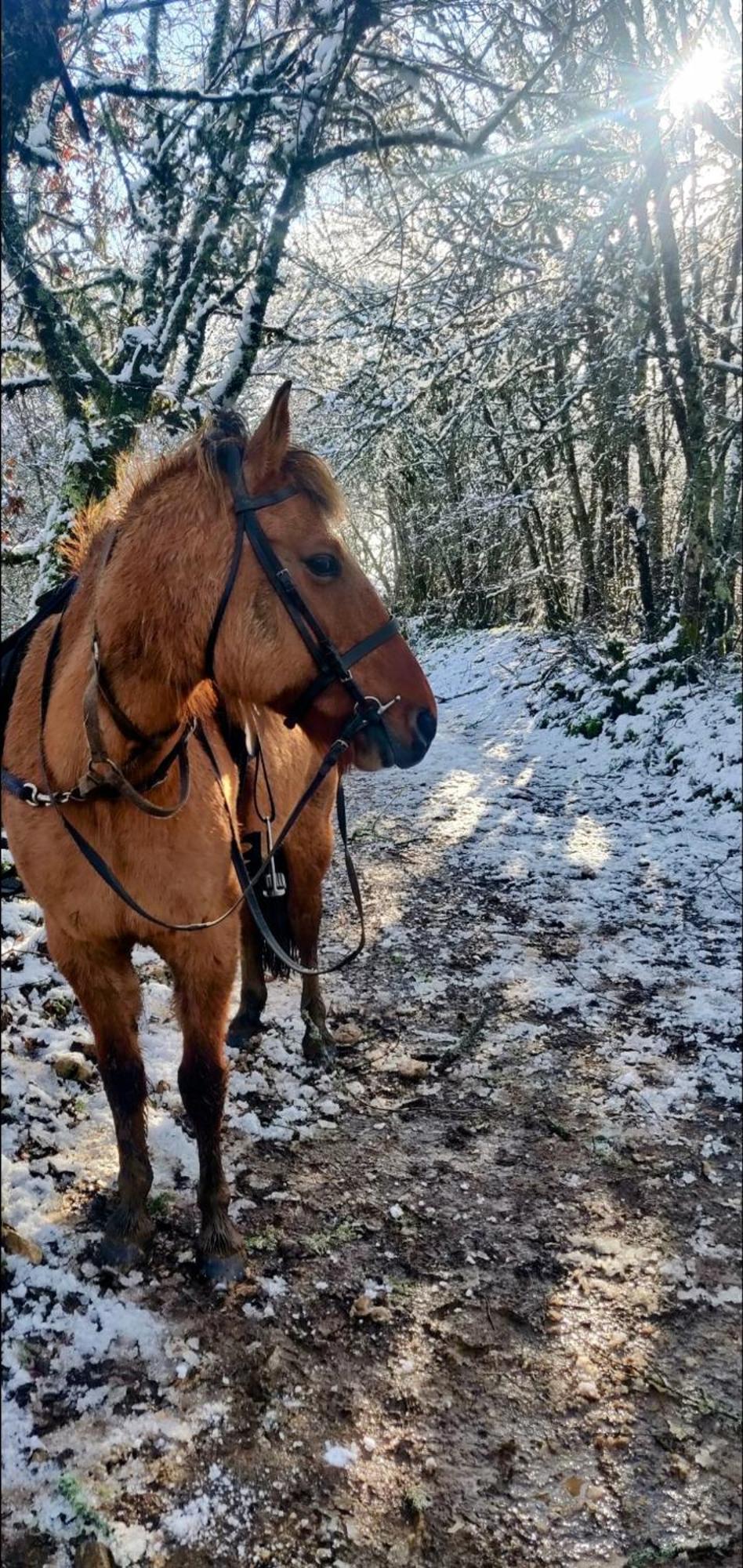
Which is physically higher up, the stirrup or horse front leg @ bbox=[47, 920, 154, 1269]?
the stirrup

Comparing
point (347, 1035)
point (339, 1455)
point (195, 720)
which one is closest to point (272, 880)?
point (195, 720)

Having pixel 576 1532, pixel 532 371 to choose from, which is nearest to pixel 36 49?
pixel 576 1532

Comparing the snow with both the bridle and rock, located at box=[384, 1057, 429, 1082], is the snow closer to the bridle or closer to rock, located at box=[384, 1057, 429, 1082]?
the bridle

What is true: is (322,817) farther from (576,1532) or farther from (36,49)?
(36,49)

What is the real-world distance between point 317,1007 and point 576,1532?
96.9 inches

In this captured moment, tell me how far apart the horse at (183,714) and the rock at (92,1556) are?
0.85 meters

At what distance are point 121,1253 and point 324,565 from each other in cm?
229

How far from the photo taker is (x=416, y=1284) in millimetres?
2799

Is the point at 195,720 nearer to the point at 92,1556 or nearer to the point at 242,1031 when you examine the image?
the point at 92,1556

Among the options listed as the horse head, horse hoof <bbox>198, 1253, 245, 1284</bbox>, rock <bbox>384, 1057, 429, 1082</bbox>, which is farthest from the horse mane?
rock <bbox>384, 1057, 429, 1082</bbox>

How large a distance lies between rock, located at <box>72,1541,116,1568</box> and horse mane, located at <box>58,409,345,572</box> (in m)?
2.54

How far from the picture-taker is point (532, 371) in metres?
9.50

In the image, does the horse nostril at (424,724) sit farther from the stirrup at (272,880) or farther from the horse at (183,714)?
the stirrup at (272,880)

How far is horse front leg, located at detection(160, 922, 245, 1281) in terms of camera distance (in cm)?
261
